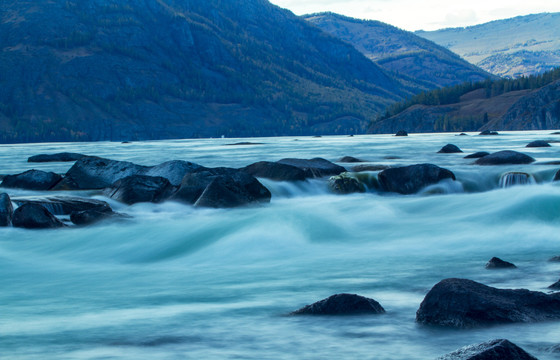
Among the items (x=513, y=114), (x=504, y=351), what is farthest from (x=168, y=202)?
(x=513, y=114)

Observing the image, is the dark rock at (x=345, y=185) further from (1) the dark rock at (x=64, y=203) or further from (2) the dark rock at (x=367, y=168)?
(1) the dark rock at (x=64, y=203)

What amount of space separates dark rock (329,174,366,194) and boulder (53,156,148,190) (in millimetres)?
8148

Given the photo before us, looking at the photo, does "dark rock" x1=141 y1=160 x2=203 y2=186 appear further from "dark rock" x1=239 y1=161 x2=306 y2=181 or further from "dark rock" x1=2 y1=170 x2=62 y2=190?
"dark rock" x1=2 y1=170 x2=62 y2=190

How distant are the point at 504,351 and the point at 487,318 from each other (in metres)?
2.28

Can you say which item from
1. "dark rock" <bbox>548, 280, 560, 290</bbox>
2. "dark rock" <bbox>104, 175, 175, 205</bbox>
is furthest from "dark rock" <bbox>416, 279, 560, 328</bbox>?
"dark rock" <bbox>104, 175, 175, 205</bbox>

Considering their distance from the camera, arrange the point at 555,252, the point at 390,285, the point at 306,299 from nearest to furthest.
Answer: the point at 306,299 → the point at 390,285 → the point at 555,252

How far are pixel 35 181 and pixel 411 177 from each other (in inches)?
587

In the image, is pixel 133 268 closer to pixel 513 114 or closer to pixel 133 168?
pixel 133 168

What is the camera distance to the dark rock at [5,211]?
17984 millimetres

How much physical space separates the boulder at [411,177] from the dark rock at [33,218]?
483 inches

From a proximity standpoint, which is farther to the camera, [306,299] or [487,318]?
[306,299]

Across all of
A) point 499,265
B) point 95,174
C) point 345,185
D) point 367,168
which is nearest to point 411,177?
point 345,185

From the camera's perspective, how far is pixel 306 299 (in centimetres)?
1004

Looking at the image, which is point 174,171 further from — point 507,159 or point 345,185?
point 507,159
